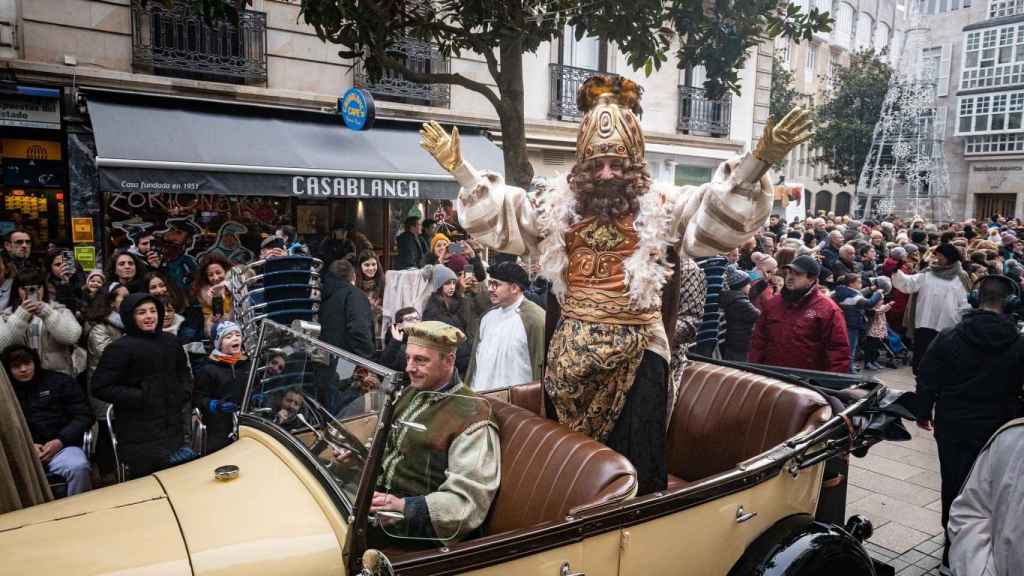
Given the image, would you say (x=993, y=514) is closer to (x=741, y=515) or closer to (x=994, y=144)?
(x=741, y=515)

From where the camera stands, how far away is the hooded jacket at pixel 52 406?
3941 mm

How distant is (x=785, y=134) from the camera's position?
8.06ft

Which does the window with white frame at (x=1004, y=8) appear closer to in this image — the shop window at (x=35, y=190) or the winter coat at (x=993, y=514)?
the shop window at (x=35, y=190)

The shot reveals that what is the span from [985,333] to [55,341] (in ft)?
18.8

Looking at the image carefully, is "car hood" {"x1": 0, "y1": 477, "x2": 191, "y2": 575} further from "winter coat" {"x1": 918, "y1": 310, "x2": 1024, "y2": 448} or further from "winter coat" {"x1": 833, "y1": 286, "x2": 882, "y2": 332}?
"winter coat" {"x1": 833, "y1": 286, "x2": 882, "y2": 332}

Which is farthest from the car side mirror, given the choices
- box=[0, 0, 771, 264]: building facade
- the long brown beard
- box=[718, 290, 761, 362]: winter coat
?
box=[0, 0, 771, 264]: building facade

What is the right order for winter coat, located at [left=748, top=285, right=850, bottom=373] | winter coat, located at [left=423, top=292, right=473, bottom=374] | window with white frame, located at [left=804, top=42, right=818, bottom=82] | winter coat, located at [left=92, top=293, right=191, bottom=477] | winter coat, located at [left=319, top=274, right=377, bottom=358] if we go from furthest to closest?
window with white frame, located at [left=804, top=42, right=818, bottom=82]
winter coat, located at [left=423, top=292, right=473, bottom=374]
winter coat, located at [left=319, top=274, right=377, bottom=358]
winter coat, located at [left=748, top=285, right=850, bottom=373]
winter coat, located at [left=92, top=293, right=191, bottom=477]

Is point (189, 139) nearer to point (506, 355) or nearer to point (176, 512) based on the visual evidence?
point (506, 355)

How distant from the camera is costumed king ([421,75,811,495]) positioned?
2.89 meters

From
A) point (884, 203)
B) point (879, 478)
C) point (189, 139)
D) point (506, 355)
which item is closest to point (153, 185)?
point (189, 139)

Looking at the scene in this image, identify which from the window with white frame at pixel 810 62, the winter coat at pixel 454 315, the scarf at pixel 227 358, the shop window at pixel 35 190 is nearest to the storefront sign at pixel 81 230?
the shop window at pixel 35 190

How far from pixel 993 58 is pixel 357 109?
119 ft

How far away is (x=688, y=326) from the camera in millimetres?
3514

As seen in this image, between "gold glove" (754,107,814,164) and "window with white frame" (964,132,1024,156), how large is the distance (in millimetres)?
37647
